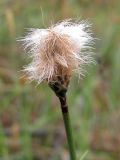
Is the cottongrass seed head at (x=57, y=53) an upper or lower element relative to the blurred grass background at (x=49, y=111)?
upper

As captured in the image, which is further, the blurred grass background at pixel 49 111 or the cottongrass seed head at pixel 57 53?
the blurred grass background at pixel 49 111

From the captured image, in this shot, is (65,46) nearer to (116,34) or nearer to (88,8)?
(116,34)

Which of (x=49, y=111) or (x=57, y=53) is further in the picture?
(x=49, y=111)

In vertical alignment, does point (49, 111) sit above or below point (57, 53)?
below

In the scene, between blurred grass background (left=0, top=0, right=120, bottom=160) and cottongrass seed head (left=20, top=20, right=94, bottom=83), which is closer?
cottongrass seed head (left=20, top=20, right=94, bottom=83)

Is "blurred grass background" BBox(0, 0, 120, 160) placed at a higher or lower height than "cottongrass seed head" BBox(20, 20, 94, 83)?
lower

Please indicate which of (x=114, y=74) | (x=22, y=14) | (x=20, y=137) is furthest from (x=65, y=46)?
(x=22, y=14)
